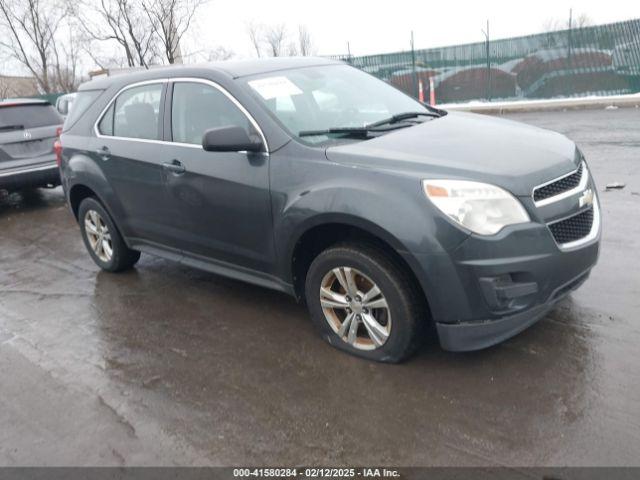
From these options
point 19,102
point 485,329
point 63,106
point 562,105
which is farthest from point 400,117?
point 63,106

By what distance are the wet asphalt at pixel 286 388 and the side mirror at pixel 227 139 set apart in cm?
128

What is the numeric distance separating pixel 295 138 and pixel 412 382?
1.62 m

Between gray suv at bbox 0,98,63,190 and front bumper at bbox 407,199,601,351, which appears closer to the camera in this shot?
front bumper at bbox 407,199,601,351

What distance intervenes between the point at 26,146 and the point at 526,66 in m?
14.4

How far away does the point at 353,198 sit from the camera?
130 inches

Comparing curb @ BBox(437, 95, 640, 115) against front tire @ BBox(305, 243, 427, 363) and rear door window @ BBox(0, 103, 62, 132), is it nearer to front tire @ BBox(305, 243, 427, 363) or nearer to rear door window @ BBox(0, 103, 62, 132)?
rear door window @ BBox(0, 103, 62, 132)

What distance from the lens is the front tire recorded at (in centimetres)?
330

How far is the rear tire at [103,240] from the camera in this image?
539 centimetres

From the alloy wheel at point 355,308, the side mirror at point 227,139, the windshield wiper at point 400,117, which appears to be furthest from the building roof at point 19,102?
the alloy wheel at point 355,308

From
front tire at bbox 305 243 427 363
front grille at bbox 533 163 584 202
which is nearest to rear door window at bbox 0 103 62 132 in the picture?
front tire at bbox 305 243 427 363

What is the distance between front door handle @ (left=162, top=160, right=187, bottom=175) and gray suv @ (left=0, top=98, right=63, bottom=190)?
17.3 feet

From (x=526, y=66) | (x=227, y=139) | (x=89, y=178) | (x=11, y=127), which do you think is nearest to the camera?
(x=227, y=139)

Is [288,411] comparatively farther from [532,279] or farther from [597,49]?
[597,49]

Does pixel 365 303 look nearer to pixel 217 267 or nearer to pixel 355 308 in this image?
pixel 355 308
